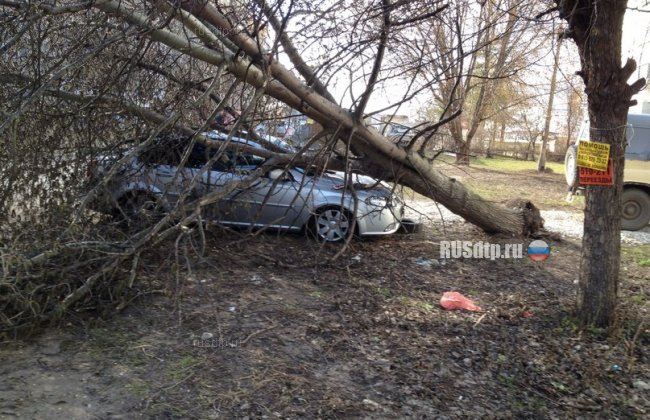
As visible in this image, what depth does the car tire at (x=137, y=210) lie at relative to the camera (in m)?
5.01

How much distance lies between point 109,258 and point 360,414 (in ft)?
8.16

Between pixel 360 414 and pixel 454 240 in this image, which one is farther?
pixel 454 240

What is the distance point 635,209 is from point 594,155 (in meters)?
6.38

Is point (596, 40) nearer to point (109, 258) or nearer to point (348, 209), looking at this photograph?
point (348, 209)

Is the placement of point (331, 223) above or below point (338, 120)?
below

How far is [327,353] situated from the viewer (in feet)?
12.4

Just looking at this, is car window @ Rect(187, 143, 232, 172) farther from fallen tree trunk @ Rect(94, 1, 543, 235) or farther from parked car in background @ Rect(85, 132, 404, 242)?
fallen tree trunk @ Rect(94, 1, 543, 235)

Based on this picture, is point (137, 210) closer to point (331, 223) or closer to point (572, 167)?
point (331, 223)

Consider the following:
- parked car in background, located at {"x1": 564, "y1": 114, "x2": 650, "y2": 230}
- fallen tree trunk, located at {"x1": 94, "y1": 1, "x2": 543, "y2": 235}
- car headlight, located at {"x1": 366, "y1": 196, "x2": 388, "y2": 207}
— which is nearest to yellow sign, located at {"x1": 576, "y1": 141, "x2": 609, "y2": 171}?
fallen tree trunk, located at {"x1": 94, "y1": 1, "x2": 543, "y2": 235}

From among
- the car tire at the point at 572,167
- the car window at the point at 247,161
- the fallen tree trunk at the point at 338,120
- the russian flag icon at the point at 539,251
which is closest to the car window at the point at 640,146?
the car tire at the point at 572,167

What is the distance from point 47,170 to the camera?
506 cm

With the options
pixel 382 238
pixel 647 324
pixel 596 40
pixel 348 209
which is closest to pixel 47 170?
pixel 348 209

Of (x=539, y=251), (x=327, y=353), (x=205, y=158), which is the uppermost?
(x=205, y=158)

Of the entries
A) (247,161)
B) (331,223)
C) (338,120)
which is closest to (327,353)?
(338,120)
